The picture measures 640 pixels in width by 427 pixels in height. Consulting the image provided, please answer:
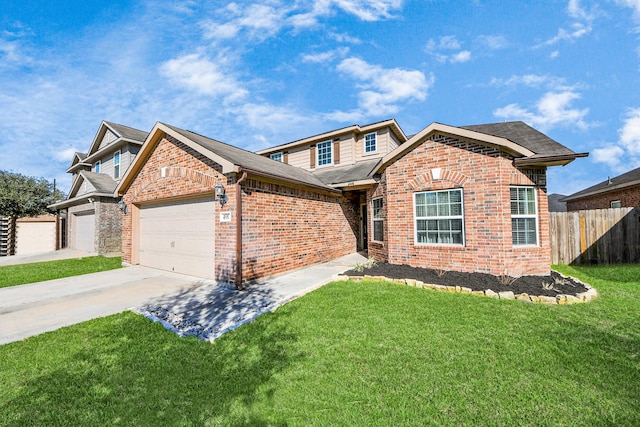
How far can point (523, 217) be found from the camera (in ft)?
24.3

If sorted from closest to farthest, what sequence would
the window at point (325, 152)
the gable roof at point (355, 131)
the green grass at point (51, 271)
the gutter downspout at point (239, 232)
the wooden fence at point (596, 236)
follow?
the gutter downspout at point (239, 232) < the green grass at point (51, 271) < the wooden fence at point (596, 236) < the gable roof at point (355, 131) < the window at point (325, 152)

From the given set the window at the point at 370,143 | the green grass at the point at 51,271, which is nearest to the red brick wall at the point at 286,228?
the window at the point at 370,143

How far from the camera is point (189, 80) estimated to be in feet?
33.8

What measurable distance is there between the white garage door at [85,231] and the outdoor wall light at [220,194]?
12.4 m

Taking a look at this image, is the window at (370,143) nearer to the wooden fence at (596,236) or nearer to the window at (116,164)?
the wooden fence at (596,236)

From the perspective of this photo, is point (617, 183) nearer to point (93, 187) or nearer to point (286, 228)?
point (286, 228)

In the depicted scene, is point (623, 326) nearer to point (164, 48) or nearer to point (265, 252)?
point (265, 252)

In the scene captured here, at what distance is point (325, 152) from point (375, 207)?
20.0 ft

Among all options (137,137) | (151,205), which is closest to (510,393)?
(151,205)

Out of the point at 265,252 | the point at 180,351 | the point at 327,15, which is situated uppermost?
the point at 327,15

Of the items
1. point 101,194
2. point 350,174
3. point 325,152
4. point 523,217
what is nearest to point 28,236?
point 101,194

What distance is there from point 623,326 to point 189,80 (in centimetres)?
1370

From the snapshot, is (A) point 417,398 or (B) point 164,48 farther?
(B) point 164,48

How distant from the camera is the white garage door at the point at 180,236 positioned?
8016 mm
